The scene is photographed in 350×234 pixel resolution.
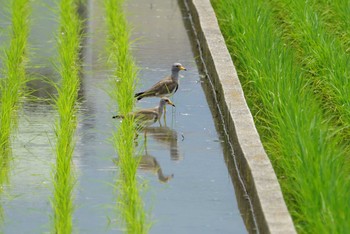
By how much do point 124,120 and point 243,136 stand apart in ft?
3.26

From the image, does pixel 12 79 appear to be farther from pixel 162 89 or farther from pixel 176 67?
pixel 176 67

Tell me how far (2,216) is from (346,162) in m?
2.12

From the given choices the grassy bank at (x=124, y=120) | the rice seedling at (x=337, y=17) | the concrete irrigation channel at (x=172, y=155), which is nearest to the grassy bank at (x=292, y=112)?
the concrete irrigation channel at (x=172, y=155)

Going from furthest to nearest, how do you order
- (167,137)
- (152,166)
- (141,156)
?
(167,137), (141,156), (152,166)

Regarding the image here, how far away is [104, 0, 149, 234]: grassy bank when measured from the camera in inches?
317

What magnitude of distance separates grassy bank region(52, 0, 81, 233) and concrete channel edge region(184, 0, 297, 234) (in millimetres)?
1021

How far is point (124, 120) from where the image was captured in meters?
9.91

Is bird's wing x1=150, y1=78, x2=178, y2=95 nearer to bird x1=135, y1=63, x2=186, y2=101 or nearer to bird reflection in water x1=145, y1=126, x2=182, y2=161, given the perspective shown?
bird x1=135, y1=63, x2=186, y2=101

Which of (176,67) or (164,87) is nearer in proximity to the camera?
(164,87)

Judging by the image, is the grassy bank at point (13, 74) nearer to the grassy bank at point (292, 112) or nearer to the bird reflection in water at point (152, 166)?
the bird reflection in water at point (152, 166)

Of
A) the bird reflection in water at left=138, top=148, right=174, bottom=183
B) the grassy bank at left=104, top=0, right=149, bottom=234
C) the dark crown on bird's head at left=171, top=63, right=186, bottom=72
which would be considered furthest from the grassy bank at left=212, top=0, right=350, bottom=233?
the grassy bank at left=104, top=0, right=149, bottom=234

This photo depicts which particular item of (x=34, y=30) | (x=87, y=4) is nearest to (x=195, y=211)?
(x=34, y=30)

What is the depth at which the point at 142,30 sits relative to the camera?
Answer: 13.6 meters

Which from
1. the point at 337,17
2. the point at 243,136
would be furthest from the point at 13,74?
the point at 337,17
